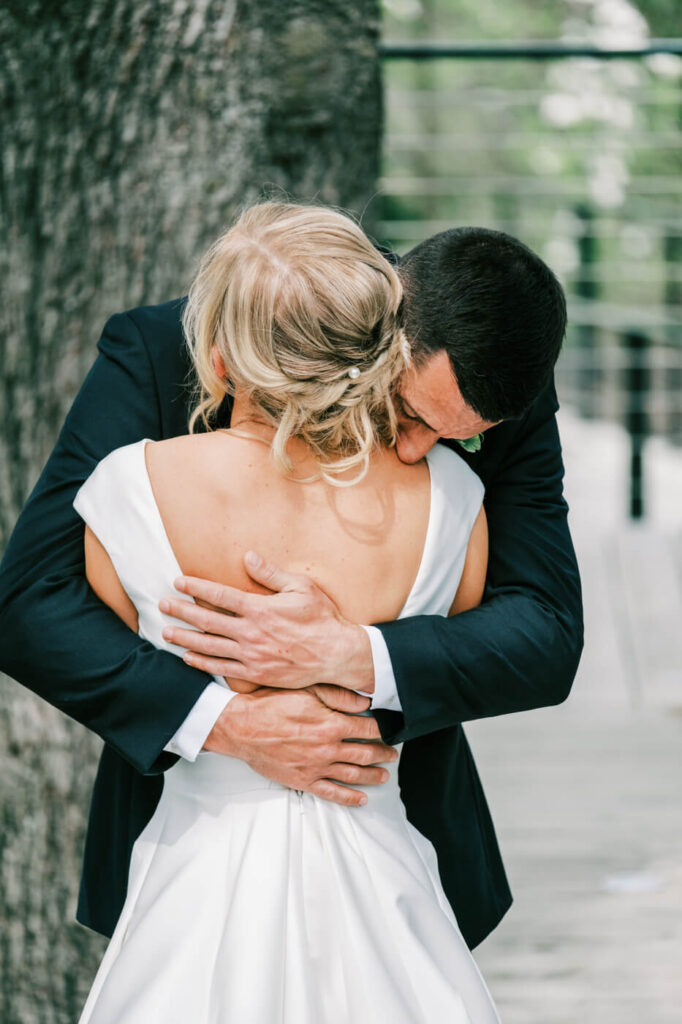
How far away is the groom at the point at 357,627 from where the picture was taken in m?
1.57

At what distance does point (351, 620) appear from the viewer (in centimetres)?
168

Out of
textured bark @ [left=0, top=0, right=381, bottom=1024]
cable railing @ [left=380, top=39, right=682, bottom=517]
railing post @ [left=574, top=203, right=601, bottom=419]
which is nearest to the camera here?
textured bark @ [left=0, top=0, right=381, bottom=1024]

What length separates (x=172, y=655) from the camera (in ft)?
5.59

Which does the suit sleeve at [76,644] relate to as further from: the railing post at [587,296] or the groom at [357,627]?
the railing post at [587,296]

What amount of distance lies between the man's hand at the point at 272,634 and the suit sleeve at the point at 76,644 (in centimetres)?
6

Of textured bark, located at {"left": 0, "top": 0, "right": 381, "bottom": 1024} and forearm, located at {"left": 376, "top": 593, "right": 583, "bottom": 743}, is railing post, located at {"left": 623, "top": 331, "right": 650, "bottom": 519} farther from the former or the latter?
forearm, located at {"left": 376, "top": 593, "right": 583, "bottom": 743}

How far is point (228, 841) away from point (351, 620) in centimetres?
34

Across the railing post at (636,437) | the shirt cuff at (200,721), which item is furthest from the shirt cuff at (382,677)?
the railing post at (636,437)

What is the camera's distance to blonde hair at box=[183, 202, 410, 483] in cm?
152

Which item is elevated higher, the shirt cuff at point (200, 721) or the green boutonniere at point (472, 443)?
the green boutonniere at point (472, 443)

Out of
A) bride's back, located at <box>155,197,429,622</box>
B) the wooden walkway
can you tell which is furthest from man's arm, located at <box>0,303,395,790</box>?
the wooden walkway

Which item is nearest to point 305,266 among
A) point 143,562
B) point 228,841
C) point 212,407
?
point 212,407

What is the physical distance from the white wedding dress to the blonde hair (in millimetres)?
168

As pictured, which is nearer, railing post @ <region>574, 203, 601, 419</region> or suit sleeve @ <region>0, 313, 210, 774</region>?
suit sleeve @ <region>0, 313, 210, 774</region>
